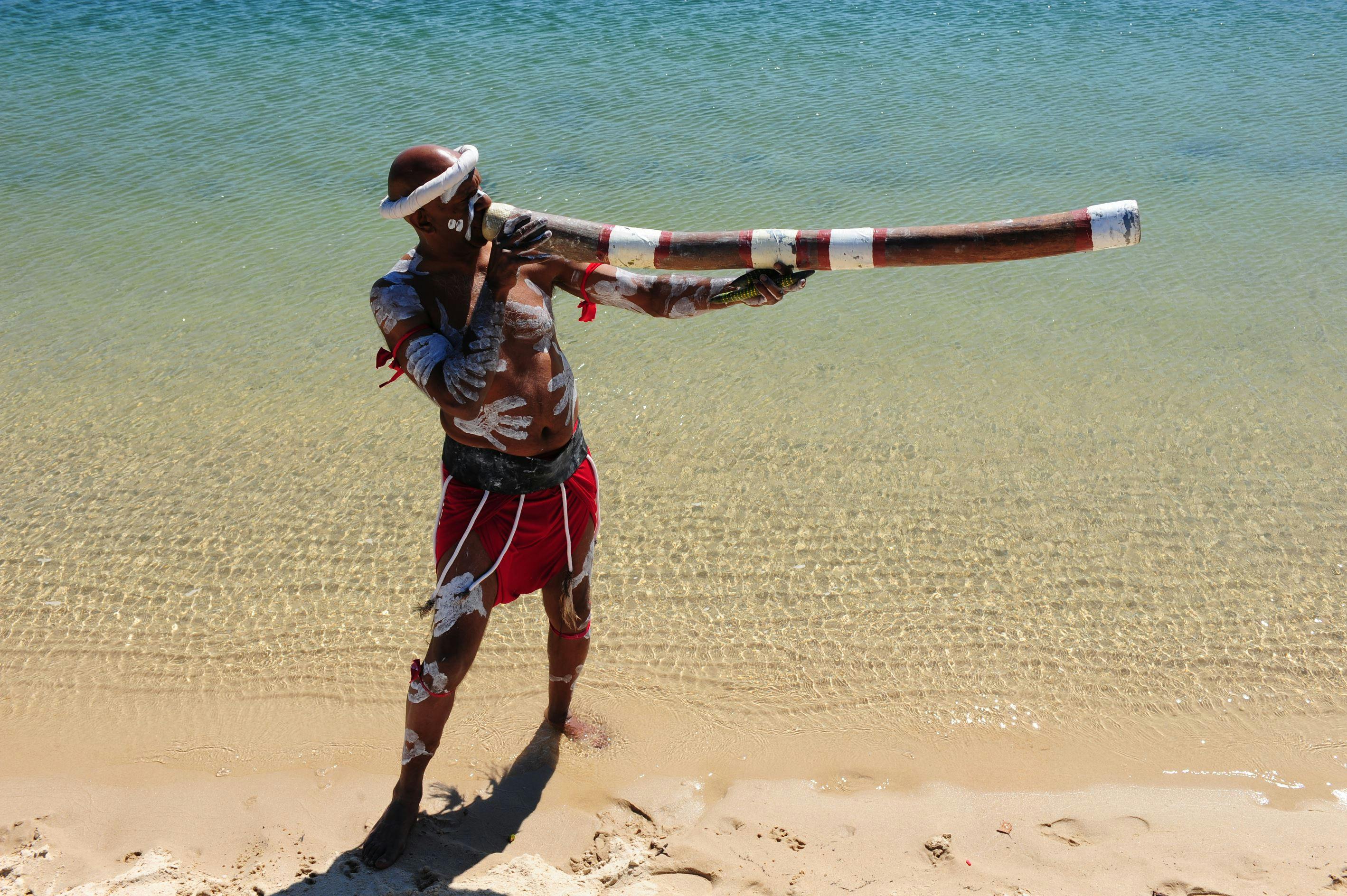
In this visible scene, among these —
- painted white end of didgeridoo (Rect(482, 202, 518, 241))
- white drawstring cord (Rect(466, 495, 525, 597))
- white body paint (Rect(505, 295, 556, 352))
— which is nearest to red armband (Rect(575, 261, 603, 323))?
white body paint (Rect(505, 295, 556, 352))

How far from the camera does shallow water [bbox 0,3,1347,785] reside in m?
3.57

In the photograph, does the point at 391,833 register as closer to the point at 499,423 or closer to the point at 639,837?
the point at 639,837

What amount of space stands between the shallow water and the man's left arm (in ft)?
4.44

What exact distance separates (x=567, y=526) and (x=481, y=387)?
496 millimetres

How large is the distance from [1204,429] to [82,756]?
15.1 ft

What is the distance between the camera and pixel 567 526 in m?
2.86

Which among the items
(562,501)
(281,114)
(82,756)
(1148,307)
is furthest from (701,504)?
(281,114)

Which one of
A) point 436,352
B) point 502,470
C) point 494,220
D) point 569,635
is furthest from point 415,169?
point 569,635

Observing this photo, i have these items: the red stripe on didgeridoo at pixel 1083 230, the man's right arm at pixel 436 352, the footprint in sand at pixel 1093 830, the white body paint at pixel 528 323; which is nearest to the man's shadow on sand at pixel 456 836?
the man's right arm at pixel 436 352

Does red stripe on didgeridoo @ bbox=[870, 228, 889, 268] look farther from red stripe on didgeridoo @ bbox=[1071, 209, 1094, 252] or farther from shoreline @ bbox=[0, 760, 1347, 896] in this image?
shoreline @ bbox=[0, 760, 1347, 896]

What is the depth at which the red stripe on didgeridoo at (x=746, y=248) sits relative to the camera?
2.57 m

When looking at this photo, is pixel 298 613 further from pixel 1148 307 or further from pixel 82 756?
pixel 1148 307

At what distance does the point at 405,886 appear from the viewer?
8.67 ft

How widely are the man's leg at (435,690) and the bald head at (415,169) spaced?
88cm
